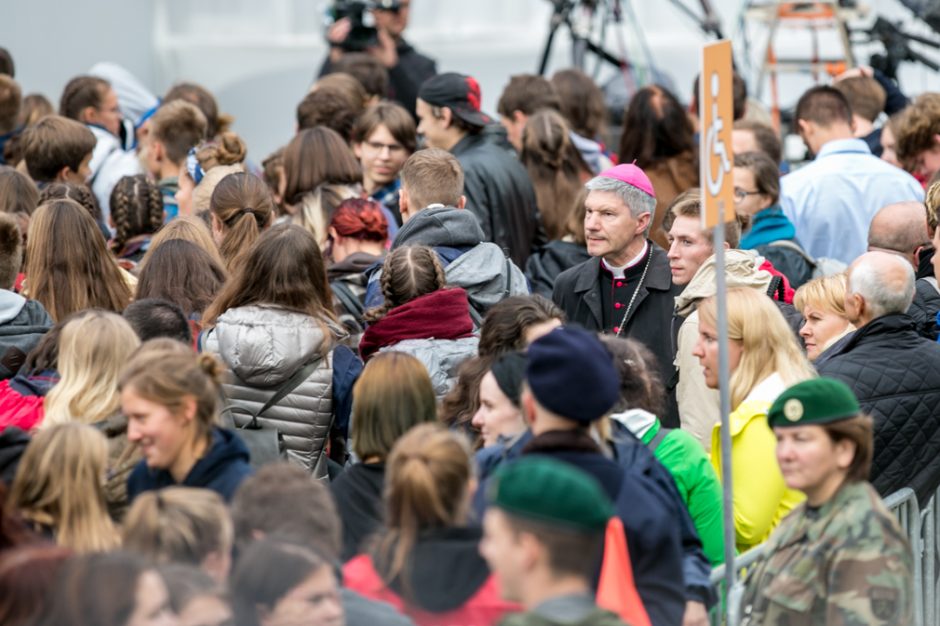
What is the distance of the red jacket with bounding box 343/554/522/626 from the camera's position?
143 inches

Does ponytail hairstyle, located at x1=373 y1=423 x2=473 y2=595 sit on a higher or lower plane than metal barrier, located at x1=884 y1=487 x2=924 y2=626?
higher

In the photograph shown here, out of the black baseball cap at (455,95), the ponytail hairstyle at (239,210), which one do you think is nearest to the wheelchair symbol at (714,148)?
the ponytail hairstyle at (239,210)

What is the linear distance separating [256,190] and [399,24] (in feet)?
14.5

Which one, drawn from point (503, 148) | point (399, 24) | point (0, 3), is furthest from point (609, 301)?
point (0, 3)

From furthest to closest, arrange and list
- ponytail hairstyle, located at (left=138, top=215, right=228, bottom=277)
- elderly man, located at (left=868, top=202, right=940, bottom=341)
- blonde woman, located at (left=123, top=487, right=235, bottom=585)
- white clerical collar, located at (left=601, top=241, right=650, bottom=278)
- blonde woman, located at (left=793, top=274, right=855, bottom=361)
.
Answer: elderly man, located at (left=868, top=202, right=940, bottom=341) → white clerical collar, located at (left=601, top=241, right=650, bottom=278) → ponytail hairstyle, located at (left=138, top=215, right=228, bottom=277) → blonde woman, located at (left=793, top=274, right=855, bottom=361) → blonde woman, located at (left=123, top=487, right=235, bottom=585)

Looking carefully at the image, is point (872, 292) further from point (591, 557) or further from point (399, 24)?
point (399, 24)

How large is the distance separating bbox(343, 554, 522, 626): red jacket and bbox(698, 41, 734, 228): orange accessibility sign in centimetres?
130

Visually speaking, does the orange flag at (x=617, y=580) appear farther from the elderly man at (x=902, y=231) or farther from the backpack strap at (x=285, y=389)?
the elderly man at (x=902, y=231)

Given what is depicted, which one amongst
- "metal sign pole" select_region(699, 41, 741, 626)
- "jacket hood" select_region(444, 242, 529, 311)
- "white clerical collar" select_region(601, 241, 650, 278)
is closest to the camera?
"metal sign pole" select_region(699, 41, 741, 626)

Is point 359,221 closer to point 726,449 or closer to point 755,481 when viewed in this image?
point 755,481

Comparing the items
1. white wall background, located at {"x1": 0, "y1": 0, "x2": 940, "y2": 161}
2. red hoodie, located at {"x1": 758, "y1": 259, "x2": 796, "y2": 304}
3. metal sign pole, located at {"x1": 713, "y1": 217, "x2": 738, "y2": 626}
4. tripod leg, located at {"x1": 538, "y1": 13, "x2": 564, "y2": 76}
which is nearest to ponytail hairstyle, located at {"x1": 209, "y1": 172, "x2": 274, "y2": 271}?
red hoodie, located at {"x1": 758, "y1": 259, "x2": 796, "y2": 304}

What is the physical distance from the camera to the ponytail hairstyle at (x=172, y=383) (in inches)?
170

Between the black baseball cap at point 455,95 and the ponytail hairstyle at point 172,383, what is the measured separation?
152 inches

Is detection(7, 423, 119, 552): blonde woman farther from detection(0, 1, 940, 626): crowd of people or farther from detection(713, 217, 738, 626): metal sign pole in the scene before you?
detection(713, 217, 738, 626): metal sign pole
